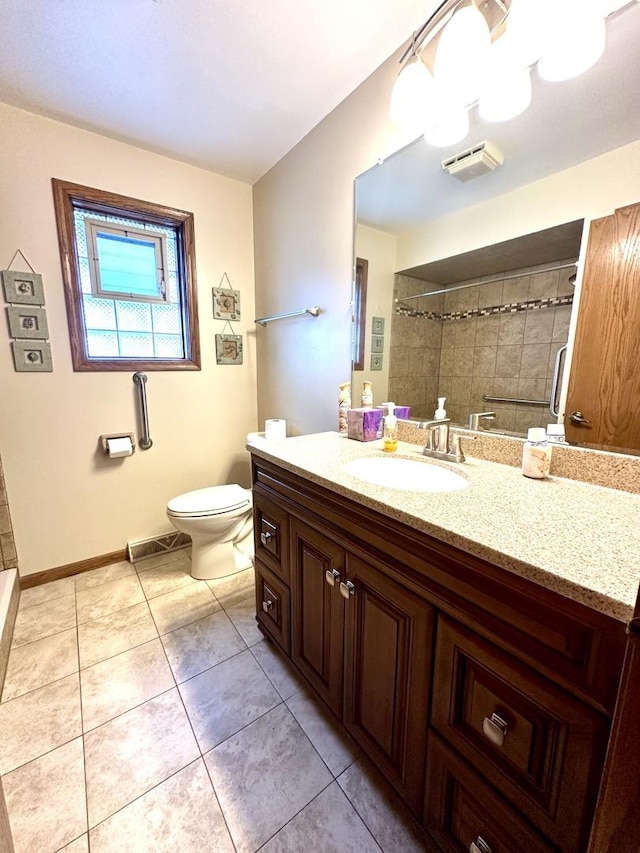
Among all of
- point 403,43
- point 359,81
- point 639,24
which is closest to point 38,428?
point 359,81

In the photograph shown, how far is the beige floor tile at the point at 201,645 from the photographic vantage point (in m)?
1.38

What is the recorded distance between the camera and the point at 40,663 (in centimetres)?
139

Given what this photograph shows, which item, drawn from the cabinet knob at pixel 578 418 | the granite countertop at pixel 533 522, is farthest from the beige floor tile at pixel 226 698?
the cabinet knob at pixel 578 418

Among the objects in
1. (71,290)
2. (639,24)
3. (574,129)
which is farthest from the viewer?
(71,290)

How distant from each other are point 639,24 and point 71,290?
7.45 ft

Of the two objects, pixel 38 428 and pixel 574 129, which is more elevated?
pixel 574 129

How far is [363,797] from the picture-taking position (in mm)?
960

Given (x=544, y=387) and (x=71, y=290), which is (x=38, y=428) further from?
(x=544, y=387)

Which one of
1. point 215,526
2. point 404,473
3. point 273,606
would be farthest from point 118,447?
point 404,473

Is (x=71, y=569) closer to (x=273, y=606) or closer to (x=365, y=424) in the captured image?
(x=273, y=606)

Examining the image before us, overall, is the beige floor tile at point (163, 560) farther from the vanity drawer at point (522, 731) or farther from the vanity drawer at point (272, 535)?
the vanity drawer at point (522, 731)

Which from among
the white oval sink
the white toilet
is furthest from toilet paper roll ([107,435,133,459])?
the white oval sink

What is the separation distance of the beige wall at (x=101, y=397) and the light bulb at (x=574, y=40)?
1772 millimetres

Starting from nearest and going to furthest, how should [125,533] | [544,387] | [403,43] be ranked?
[544,387], [403,43], [125,533]
